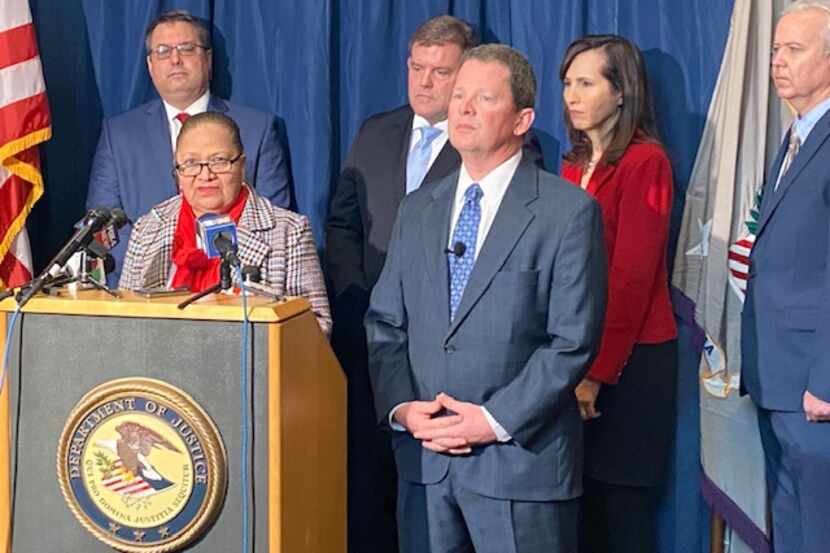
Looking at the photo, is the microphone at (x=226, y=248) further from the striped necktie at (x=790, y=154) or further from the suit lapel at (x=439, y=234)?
the striped necktie at (x=790, y=154)

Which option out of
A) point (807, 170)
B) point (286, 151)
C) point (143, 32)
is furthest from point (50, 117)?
point (807, 170)

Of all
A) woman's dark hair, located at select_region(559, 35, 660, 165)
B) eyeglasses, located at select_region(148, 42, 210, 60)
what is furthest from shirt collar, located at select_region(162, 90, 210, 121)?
woman's dark hair, located at select_region(559, 35, 660, 165)

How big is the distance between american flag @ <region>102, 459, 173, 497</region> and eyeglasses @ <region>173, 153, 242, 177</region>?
2.52 ft

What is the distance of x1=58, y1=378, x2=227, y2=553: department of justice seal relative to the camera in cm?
202

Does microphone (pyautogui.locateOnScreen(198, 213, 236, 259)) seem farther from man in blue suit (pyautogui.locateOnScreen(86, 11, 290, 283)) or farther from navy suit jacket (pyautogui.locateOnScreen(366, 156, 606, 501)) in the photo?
man in blue suit (pyautogui.locateOnScreen(86, 11, 290, 283))

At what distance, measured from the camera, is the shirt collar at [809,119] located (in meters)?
2.55

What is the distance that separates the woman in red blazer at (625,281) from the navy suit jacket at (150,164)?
875 mm

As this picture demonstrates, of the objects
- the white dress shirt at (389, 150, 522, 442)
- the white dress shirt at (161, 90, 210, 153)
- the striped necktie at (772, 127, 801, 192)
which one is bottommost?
the white dress shirt at (389, 150, 522, 442)

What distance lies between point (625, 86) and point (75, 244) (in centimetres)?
155

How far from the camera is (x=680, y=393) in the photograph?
338 centimetres

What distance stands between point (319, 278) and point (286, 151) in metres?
1.04

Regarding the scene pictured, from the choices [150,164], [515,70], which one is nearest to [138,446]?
[515,70]

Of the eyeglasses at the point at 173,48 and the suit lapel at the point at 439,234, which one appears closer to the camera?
the suit lapel at the point at 439,234

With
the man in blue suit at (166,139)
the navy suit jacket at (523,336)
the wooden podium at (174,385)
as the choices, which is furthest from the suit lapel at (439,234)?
the man in blue suit at (166,139)
